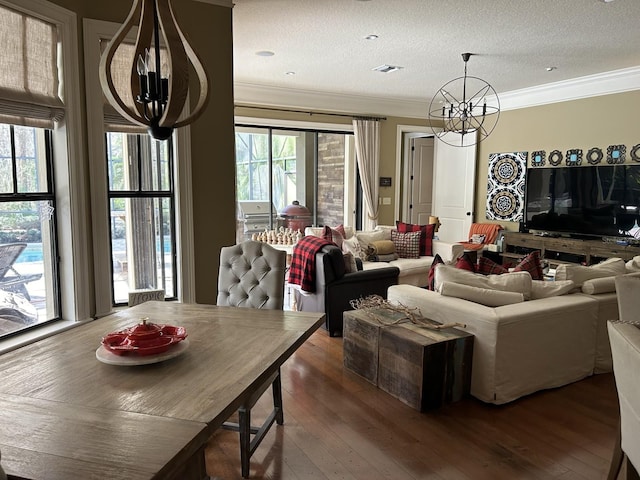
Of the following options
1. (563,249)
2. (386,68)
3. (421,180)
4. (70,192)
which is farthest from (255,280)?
(421,180)

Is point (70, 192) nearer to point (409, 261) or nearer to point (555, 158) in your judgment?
point (409, 261)

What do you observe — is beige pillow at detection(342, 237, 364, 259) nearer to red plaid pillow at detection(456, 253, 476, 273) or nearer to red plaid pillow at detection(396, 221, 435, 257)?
red plaid pillow at detection(396, 221, 435, 257)

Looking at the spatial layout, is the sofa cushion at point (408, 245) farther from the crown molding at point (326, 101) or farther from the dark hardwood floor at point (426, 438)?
the dark hardwood floor at point (426, 438)

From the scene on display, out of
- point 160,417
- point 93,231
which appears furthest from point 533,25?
point 160,417

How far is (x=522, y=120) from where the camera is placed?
7.14 m

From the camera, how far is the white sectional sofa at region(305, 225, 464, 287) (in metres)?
5.52

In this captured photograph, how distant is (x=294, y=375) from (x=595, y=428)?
77.7 inches

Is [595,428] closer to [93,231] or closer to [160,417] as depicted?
[160,417]

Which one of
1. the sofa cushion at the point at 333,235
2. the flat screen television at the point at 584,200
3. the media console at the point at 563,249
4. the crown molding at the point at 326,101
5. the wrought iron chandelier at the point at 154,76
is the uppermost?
the crown molding at the point at 326,101

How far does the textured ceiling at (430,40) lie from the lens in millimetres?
3605

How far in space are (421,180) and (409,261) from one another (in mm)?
3122

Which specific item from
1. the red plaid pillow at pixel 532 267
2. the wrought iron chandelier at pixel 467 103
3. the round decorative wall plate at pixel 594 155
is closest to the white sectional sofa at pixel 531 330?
the red plaid pillow at pixel 532 267

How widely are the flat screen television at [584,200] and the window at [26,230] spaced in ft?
20.3

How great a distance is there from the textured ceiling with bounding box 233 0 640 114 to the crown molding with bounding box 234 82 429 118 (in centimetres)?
28
